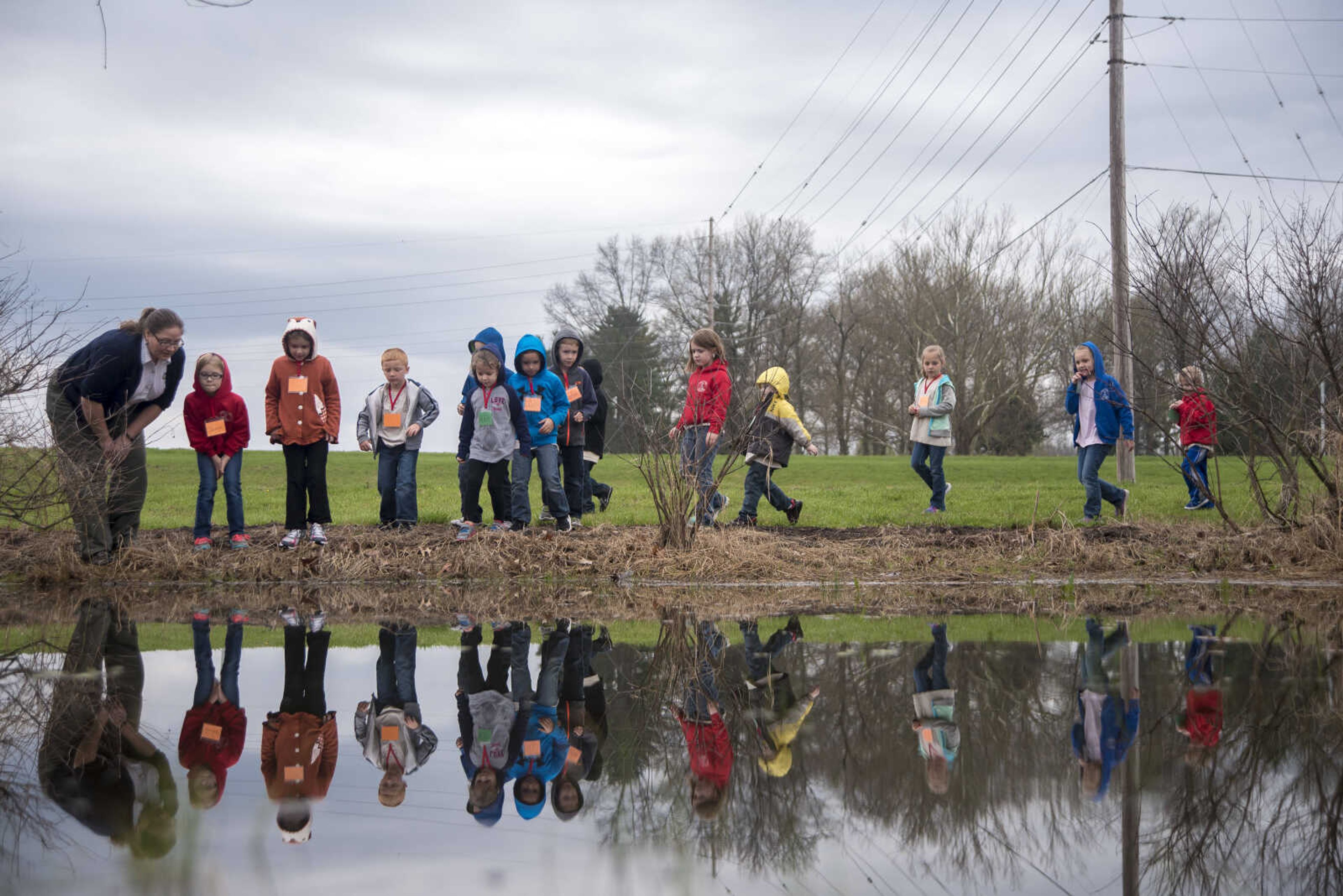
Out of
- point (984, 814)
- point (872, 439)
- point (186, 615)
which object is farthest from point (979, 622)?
point (872, 439)

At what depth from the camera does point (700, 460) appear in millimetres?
9930

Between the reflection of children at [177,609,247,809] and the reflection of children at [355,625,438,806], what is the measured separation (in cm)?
45

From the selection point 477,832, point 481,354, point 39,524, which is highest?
point 481,354

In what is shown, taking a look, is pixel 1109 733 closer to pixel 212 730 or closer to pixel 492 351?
pixel 212 730

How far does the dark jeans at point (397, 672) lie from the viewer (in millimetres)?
4762

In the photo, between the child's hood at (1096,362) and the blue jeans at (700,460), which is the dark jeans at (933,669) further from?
the child's hood at (1096,362)

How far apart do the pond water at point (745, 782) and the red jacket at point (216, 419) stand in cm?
500

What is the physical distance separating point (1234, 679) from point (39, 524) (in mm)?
8737

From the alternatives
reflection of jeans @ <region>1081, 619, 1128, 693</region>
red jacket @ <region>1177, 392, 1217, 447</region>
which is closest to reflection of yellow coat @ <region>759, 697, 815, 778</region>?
reflection of jeans @ <region>1081, 619, 1128, 693</region>

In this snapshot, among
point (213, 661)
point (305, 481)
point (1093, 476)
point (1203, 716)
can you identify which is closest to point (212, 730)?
point (213, 661)

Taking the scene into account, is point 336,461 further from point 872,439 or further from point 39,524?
point 872,439

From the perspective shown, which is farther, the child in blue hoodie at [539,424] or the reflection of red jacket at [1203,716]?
the child in blue hoodie at [539,424]

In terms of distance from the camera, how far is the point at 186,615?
7508 millimetres

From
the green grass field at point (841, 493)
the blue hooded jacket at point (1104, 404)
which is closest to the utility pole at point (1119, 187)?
the green grass field at point (841, 493)
